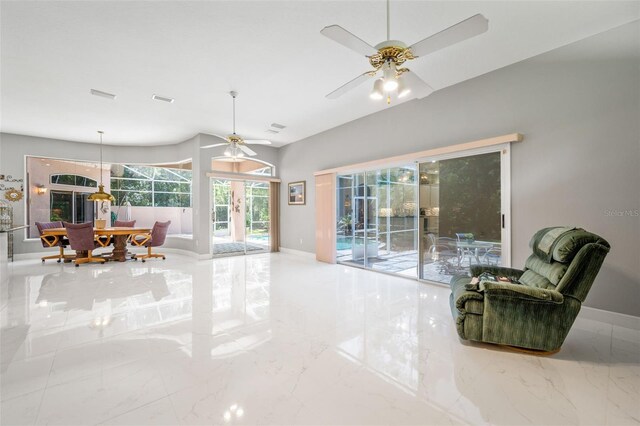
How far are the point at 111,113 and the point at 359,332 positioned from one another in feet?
19.5

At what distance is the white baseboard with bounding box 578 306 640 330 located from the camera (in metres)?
2.84

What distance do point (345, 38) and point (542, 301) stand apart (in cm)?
263

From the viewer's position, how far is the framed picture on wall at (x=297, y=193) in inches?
288

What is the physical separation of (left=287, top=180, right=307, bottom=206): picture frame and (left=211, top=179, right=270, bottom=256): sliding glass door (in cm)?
91

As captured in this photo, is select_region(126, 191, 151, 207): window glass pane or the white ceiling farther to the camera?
select_region(126, 191, 151, 207): window glass pane

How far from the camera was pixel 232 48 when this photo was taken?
3236 millimetres

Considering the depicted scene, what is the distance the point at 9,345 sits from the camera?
8.38ft

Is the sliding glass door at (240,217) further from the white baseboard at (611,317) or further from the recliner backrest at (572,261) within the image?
the white baseboard at (611,317)

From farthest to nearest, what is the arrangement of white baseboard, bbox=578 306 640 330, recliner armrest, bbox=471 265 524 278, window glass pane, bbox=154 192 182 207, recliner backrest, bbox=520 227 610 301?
1. window glass pane, bbox=154 192 182 207
2. recliner armrest, bbox=471 265 524 278
3. white baseboard, bbox=578 306 640 330
4. recliner backrest, bbox=520 227 610 301

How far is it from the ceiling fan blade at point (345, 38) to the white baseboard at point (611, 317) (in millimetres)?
3628

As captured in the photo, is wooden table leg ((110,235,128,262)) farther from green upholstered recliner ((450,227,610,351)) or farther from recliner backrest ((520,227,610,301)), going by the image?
recliner backrest ((520,227,610,301))

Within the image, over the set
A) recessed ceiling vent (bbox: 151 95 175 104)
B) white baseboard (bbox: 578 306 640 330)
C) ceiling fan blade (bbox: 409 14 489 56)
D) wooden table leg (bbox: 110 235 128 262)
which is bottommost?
white baseboard (bbox: 578 306 640 330)

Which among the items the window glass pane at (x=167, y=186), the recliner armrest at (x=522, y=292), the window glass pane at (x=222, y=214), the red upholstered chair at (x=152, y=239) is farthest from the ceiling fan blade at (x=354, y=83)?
the window glass pane at (x=167, y=186)

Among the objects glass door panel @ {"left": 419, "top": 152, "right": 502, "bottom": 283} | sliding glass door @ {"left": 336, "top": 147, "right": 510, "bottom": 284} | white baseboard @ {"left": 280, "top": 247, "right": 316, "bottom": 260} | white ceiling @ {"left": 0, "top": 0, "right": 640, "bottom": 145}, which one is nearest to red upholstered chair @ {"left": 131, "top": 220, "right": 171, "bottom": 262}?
white ceiling @ {"left": 0, "top": 0, "right": 640, "bottom": 145}
